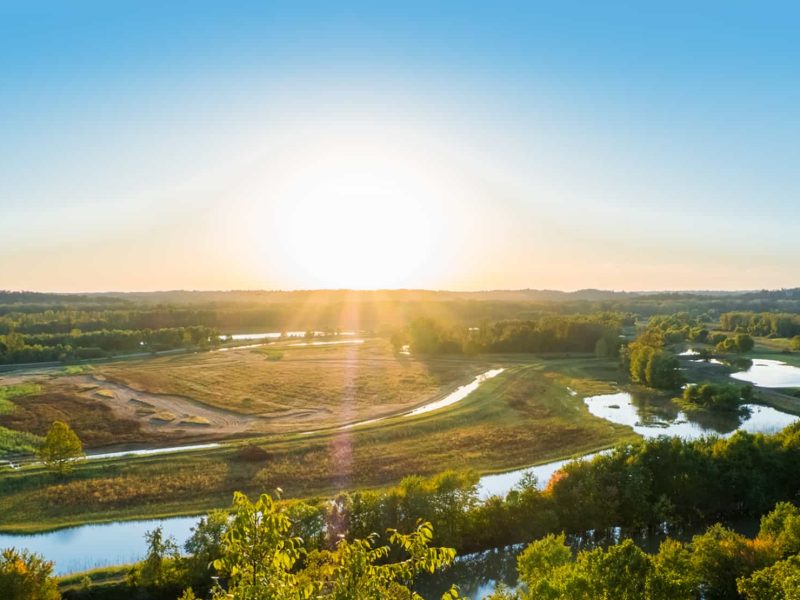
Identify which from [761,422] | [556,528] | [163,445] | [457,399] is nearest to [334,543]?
[556,528]

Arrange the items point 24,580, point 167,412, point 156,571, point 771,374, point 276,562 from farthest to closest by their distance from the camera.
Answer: point 771,374 < point 167,412 < point 156,571 < point 24,580 < point 276,562

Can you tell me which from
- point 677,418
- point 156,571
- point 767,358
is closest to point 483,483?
point 156,571

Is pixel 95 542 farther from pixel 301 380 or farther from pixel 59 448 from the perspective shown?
pixel 301 380

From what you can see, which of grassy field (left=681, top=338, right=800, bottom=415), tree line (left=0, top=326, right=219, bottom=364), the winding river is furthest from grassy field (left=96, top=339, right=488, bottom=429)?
grassy field (left=681, top=338, right=800, bottom=415)

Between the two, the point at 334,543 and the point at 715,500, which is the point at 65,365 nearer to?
the point at 334,543

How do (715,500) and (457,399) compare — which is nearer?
(715,500)

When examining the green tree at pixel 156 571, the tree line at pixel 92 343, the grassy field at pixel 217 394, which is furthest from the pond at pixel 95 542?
the tree line at pixel 92 343
